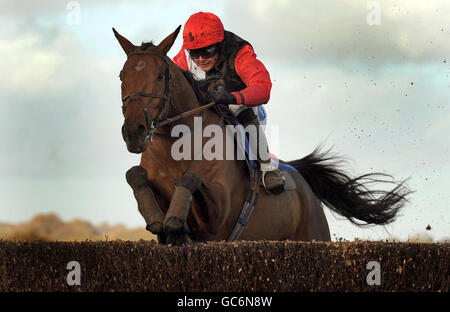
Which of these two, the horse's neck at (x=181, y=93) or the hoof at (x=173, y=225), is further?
the horse's neck at (x=181, y=93)

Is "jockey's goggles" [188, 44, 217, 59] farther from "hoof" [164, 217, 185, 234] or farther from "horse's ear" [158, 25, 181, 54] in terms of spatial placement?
"hoof" [164, 217, 185, 234]

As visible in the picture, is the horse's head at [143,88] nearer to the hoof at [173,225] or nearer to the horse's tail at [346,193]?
the hoof at [173,225]

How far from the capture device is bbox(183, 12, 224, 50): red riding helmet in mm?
6926

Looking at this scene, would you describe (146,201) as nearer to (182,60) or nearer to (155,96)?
(155,96)

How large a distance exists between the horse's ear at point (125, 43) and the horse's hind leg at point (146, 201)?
40.0 inches

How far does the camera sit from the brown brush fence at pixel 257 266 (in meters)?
5.84

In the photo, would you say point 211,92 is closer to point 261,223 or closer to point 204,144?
point 204,144

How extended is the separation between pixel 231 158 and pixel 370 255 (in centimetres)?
162

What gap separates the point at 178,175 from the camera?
6.56 m

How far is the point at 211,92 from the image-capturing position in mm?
6840

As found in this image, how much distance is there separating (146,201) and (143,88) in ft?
3.10

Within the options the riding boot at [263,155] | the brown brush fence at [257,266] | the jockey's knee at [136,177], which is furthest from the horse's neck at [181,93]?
the brown brush fence at [257,266]

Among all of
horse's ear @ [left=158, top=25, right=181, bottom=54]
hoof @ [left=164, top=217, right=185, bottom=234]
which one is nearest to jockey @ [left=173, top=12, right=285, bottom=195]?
horse's ear @ [left=158, top=25, right=181, bottom=54]
